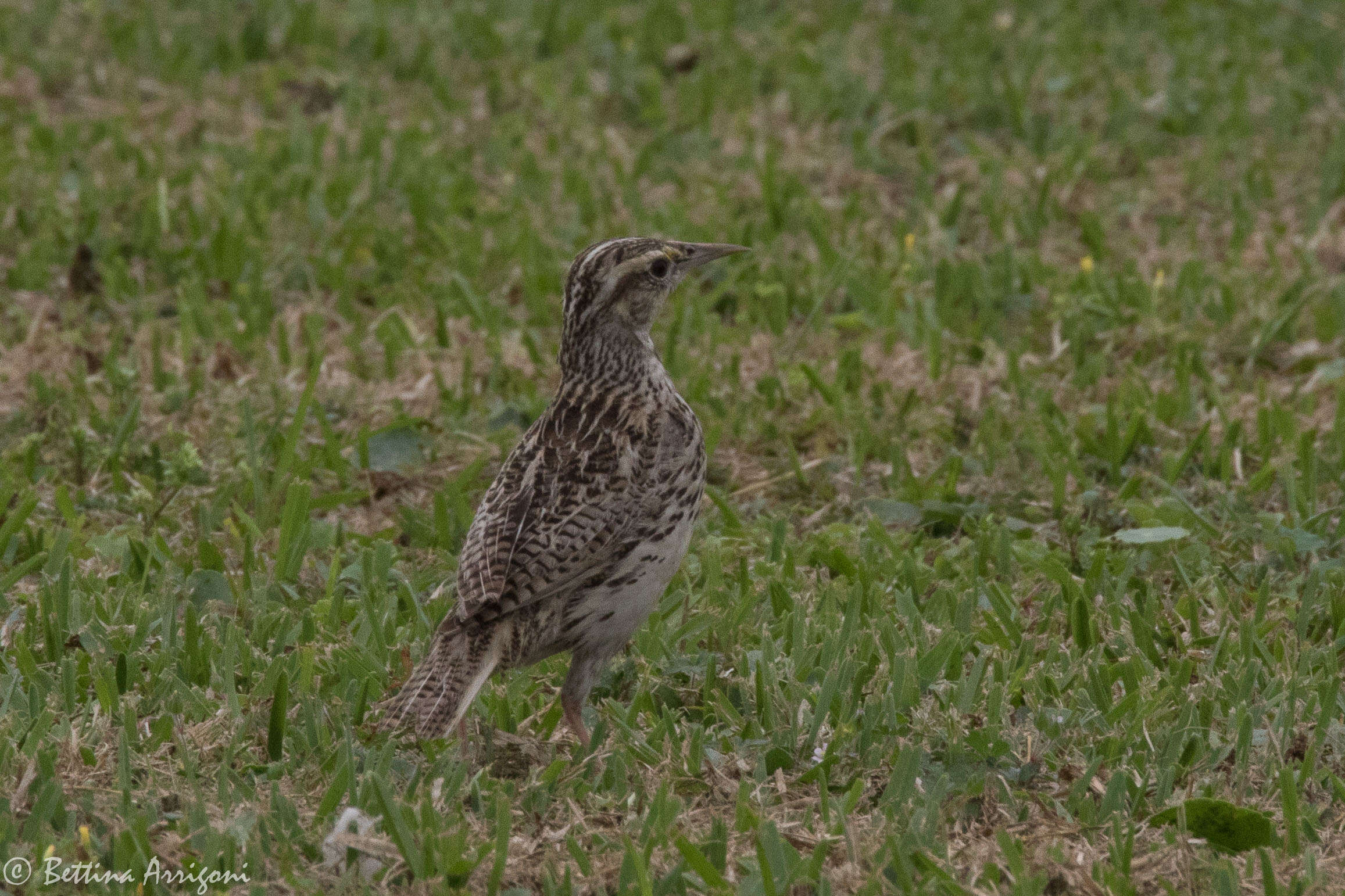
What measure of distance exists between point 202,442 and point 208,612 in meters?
1.67

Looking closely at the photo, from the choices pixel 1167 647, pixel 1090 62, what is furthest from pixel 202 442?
pixel 1090 62

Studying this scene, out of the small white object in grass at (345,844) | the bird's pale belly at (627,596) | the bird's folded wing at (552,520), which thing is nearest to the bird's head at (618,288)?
the bird's folded wing at (552,520)

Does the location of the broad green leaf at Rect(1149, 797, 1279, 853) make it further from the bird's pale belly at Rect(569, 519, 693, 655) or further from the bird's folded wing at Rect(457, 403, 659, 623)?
the bird's folded wing at Rect(457, 403, 659, 623)

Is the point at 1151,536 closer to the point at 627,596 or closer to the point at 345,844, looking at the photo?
the point at 627,596

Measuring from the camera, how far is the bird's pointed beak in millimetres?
6238

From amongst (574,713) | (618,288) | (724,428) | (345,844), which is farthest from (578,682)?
(724,428)

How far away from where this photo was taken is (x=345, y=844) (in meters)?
4.81

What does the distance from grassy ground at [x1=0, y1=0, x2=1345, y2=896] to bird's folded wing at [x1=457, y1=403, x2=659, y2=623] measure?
0.39m

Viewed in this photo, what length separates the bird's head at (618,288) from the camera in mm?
6055

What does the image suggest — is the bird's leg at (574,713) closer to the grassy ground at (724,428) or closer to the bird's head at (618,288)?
the grassy ground at (724,428)

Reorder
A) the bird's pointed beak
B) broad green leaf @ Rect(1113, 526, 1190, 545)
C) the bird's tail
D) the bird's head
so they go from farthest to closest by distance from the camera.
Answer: broad green leaf @ Rect(1113, 526, 1190, 545), the bird's pointed beak, the bird's head, the bird's tail

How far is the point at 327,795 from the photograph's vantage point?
497 cm

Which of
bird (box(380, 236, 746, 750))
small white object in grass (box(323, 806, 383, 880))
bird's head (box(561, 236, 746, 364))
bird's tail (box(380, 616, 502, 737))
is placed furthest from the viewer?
bird's head (box(561, 236, 746, 364))

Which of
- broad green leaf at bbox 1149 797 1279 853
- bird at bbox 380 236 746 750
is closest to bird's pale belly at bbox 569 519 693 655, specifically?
bird at bbox 380 236 746 750
